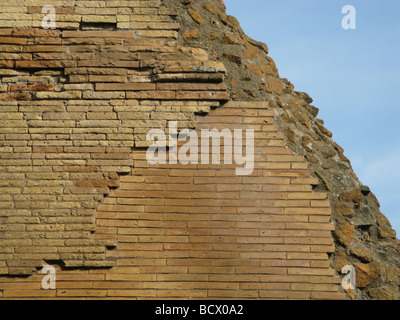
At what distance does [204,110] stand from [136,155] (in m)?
0.83

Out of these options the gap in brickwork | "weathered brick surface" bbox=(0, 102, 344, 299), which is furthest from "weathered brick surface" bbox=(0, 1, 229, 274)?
"weathered brick surface" bbox=(0, 102, 344, 299)

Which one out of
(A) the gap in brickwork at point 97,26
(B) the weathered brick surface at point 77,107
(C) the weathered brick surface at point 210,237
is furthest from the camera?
(A) the gap in brickwork at point 97,26

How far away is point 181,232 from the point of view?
5816mm

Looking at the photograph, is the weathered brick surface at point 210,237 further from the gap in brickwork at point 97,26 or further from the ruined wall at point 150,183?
the gap in brickwork at point 97,26

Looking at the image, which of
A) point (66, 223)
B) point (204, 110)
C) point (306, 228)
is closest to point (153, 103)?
point (204, 110)

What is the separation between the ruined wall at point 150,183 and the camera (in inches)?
227

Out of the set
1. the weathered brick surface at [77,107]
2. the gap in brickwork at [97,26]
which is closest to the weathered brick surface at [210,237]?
the weathered brick surface at [77,107]

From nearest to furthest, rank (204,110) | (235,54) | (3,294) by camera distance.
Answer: (3,294)
(204,110)
(235,54)

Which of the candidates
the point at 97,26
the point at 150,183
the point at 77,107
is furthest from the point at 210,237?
the point at 97,26

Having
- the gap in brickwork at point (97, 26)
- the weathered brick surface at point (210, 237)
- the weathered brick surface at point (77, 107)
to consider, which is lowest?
the weathered brick surface at point (210, 237)

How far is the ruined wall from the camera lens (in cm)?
575

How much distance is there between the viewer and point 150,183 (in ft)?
19.5

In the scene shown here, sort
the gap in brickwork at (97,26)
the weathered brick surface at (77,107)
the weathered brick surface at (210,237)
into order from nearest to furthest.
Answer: the weathered brick surface at (210,237), the weathered brick surface at (77,107), the gap in brickwork at (97,26)

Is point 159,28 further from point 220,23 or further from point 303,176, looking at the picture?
point 303,176
